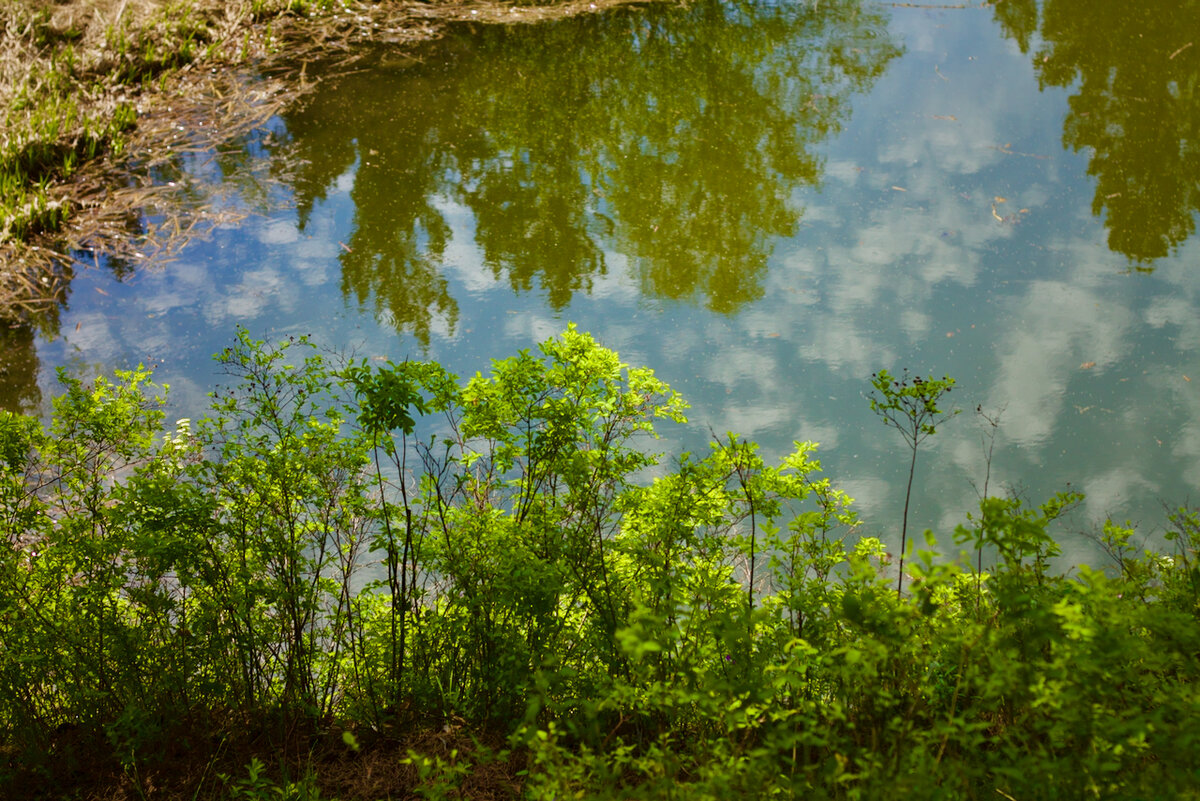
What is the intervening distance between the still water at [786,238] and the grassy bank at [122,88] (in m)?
0.37

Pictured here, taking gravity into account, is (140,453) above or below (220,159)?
below

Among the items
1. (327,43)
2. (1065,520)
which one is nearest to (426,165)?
(327,43)

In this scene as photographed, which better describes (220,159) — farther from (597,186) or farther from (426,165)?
(597,186)

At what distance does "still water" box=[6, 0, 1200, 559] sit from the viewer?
4246mm

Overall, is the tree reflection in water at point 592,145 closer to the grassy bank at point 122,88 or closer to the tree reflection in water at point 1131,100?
the grassy bank at point 122,88

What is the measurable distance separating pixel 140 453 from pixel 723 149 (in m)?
4.73

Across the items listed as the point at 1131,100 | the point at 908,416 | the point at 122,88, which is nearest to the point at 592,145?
the point at 122,88

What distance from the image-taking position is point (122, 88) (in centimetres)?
722

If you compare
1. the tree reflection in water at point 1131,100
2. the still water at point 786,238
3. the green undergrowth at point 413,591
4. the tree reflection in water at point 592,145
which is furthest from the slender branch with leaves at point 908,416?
the tree reflection in water at point 1131,100

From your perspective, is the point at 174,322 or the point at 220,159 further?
the point at 220,159

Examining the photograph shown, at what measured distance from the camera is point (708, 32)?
8320mm

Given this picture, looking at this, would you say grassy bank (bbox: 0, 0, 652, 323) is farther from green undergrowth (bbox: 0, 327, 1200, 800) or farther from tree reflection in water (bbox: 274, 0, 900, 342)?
green undergrowth (bbox: 0, 327, 1200, 800)

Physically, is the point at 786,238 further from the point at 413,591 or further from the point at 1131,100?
the point at 413,591

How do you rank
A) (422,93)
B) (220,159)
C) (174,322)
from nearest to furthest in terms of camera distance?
(174,322) → (220,159) → (422,93)
